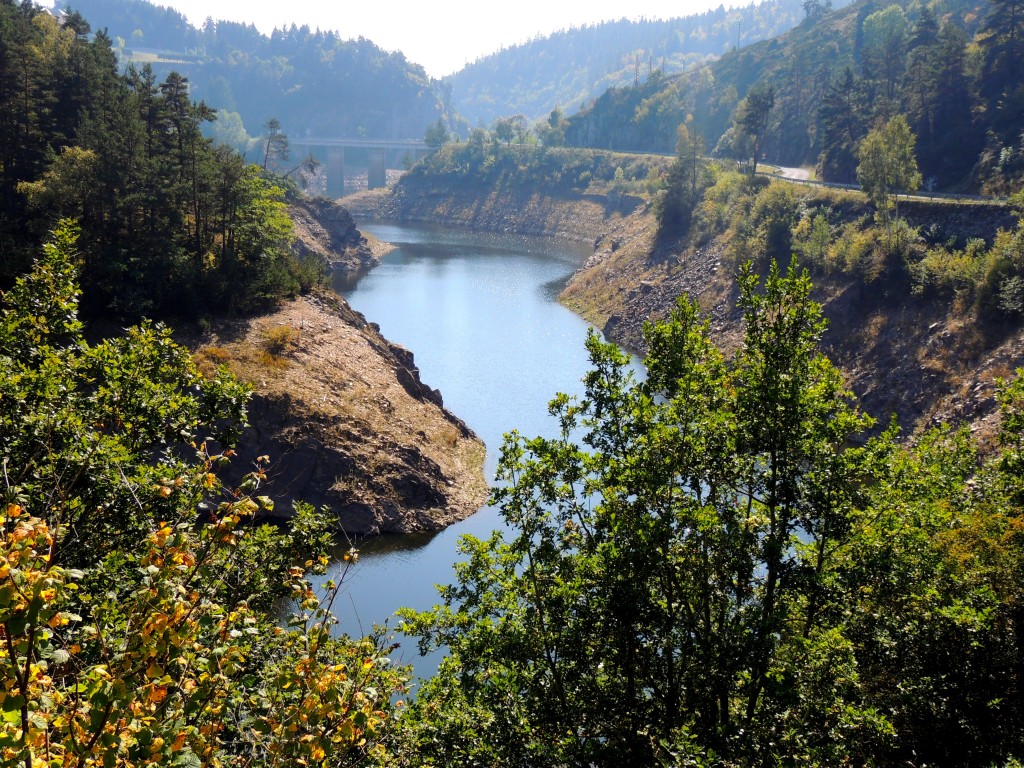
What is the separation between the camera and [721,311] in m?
77.2

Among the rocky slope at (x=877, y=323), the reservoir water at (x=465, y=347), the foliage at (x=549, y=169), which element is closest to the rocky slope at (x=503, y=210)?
the foliage at (x=549, y=169)

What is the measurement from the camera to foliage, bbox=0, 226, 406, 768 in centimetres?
584

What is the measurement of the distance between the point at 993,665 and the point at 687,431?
9.51 meters

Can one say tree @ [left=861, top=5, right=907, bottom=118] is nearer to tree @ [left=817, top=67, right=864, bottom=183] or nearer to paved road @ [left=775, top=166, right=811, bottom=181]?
tree @ [left=817, top=67, right=864, bottom=183]

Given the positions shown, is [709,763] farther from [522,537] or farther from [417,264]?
[417,264]

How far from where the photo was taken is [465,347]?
250 feet

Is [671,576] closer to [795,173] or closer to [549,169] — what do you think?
[795,173]

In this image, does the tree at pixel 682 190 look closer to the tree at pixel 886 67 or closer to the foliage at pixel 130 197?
the tree at pixel 886 67

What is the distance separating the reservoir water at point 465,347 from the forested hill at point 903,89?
41.2 m

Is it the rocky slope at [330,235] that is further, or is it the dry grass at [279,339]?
the rocky slope at [330,235]

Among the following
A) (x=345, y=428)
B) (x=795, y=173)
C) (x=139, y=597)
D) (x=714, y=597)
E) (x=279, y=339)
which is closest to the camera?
(x=139, y=597)

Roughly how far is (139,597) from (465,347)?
69684 millimetres

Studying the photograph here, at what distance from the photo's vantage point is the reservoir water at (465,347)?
36.5 meters

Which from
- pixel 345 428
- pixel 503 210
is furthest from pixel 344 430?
pixel 503 210
